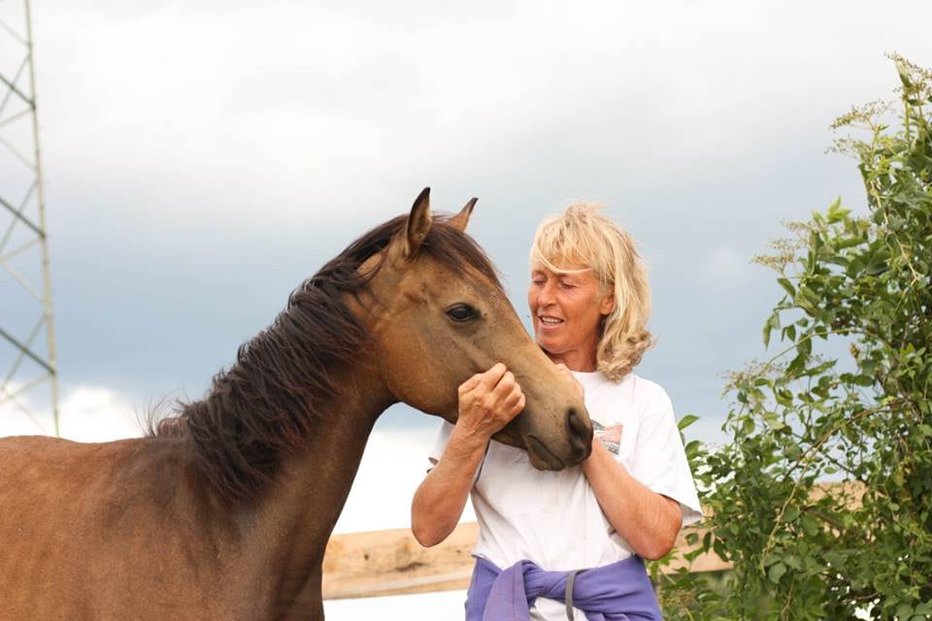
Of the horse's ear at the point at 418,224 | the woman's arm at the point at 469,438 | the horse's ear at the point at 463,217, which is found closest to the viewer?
the woman's arm at the point at 469,438

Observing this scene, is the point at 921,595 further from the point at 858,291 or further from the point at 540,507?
the point at 540,507

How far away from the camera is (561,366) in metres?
3.30

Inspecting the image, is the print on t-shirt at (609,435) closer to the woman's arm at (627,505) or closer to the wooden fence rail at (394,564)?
the woman's arm at (627,505)

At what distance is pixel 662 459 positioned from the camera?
10.8ft

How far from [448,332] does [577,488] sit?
0.53 metres

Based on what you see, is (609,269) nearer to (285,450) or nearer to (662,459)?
(662,459)

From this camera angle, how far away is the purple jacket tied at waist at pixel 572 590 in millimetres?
3104

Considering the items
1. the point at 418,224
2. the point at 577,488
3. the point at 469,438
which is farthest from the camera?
the point at 418,224

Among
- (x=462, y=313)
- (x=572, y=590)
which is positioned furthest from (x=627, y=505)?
(x=462, y=313)

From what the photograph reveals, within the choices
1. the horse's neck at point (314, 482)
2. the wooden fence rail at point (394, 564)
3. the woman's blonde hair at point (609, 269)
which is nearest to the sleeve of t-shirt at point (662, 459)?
the woman's blonde hair at point (609, 269)

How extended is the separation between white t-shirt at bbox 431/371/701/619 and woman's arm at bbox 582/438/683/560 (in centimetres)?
6

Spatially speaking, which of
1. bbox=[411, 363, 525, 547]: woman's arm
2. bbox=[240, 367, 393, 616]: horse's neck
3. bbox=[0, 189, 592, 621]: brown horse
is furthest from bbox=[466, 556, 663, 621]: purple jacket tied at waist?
bbox=[240, 367, 393, 616]: horse's neck

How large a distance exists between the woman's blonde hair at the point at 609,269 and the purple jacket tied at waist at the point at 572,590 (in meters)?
0.55

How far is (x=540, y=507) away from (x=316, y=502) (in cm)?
62
